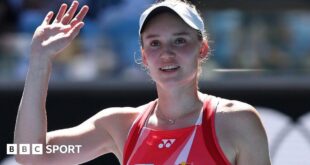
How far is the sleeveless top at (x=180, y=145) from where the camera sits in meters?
2.15

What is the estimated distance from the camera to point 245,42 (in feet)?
15.1

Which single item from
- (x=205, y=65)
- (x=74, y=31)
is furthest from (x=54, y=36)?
(x=205, y=65)

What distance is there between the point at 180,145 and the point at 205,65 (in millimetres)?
2395

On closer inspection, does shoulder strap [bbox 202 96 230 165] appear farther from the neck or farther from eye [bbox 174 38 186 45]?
eye [bbox 174 38 186 45]

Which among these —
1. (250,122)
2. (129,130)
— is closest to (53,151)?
(129,130)

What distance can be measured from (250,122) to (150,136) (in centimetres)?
35

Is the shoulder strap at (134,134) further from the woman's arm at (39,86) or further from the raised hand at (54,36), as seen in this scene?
the raised hand at (54,36)

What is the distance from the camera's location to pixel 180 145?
7.23ft

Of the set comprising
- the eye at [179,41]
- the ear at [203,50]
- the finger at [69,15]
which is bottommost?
the ear at [203,50]

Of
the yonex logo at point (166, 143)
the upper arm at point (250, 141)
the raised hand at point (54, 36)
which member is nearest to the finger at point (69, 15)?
the raised hand at point (54, 36)

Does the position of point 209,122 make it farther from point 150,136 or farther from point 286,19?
point 286,19

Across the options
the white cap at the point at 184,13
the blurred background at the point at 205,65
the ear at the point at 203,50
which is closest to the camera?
the white cap at the point at 184,13

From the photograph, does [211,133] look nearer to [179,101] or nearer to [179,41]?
[179,101]

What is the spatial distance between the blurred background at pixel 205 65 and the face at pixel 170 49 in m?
1.91
